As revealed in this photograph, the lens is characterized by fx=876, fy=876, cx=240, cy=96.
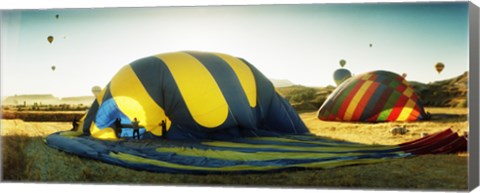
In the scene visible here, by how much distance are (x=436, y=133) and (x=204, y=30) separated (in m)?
2.45

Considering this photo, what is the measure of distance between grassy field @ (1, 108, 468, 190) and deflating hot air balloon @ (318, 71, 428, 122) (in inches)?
3.6

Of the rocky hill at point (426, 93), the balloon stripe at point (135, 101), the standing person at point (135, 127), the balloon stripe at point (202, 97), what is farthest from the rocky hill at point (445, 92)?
the standing person at point (135, 127)

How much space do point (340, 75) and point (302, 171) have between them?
1.00m

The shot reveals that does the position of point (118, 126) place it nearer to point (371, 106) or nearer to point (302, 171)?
point (302, 171)

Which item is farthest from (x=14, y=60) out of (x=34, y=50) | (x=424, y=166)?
(x=424, y=166)

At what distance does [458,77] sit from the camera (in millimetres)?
7930

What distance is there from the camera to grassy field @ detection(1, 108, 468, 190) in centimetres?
796

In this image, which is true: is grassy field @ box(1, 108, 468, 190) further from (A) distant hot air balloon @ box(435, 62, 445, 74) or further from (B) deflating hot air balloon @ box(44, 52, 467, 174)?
(A) distant hot air balloon @ box(435, 62, 445, 74)

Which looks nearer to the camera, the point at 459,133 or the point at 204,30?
the point at 459,133

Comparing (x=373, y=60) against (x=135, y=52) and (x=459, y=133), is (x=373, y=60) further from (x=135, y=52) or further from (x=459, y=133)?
(x=135, y=52)

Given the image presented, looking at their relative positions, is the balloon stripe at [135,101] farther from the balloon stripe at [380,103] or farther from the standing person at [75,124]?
the balloon stripe at [380,103]

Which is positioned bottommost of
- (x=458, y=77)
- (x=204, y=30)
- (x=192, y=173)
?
(x=192, y=173)

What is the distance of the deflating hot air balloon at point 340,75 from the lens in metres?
8.38

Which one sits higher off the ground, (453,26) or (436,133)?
(453,26)
